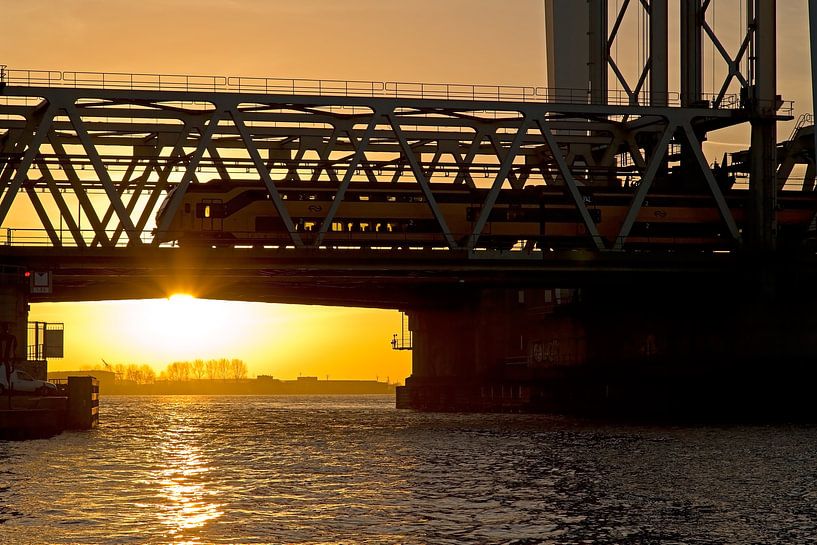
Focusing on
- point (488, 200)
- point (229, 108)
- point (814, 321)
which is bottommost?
point (814, 321)

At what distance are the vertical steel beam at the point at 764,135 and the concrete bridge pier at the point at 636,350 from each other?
4.04 metres

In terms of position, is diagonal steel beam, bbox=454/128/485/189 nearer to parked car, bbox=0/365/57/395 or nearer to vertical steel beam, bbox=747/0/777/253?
vertical steel beam, bbox=747/0/777/253

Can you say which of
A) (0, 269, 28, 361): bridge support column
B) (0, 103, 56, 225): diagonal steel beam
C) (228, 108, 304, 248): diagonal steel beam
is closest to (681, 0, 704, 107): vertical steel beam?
(228, 108, 304, 248): diagonal steel beam

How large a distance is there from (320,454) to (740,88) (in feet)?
126

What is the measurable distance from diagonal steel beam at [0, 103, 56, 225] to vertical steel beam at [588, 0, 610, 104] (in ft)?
133

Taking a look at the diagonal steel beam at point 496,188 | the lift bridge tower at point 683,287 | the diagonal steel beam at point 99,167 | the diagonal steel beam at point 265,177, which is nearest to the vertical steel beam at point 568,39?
the lift bridge tower at point 683,287

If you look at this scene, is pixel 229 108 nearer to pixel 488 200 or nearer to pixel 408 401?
pixel 488 200

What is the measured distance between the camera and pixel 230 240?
81000 mm

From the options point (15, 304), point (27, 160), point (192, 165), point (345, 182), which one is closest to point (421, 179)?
point (345, 182)

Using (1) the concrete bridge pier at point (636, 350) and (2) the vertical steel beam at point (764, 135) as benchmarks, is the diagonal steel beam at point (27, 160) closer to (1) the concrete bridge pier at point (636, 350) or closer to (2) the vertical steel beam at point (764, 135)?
(1) the concrete bridge pier at point (636, 350)

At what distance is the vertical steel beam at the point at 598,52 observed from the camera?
100 metres

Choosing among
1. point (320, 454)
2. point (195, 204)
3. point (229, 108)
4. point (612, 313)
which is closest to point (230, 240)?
point (195, 204)

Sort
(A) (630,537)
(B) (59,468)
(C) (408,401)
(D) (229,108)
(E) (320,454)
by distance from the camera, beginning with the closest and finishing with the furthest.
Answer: (A) (630,537) → (B) (59,468) → (E) (320,454) → (D) (229,108) → (C) (408,401)

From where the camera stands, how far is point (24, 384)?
76.2 m
